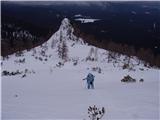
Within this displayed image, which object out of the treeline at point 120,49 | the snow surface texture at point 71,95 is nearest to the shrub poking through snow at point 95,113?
the snow surface texture at point 71,95

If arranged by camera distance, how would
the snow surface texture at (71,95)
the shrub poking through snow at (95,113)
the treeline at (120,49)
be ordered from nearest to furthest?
the shrub poking through snow at (95,113) < the snow surface texture at (71,95) < the treeline at (120,49)

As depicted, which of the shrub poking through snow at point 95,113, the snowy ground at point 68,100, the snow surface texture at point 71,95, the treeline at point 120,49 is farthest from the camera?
the treeline at point 120,49

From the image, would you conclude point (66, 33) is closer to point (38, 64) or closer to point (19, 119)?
point (38, 64)

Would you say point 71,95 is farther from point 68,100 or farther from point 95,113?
point 95,113

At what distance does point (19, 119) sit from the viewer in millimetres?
9188

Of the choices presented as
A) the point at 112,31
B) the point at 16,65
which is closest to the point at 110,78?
the point at 16,65

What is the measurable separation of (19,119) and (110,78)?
11.2m

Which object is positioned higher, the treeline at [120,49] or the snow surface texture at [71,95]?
the snow surface texture at [71,95]

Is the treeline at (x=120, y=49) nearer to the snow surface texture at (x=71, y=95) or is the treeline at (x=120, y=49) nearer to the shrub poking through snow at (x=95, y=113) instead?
the snow surface texture at (x=71, y=95)

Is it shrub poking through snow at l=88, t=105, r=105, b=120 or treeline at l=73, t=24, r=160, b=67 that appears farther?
treeline at l=73, t=24, r=160, b=67

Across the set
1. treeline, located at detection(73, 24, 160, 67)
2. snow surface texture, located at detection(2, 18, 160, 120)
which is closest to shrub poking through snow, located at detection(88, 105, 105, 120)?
snow surface texture, located at detection(2, 18, 160, 120)

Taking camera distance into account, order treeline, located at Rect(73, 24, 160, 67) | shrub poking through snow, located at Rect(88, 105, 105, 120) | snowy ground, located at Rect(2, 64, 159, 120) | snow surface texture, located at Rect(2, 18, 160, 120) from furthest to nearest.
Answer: treeline, located at Rect(73, 24, 160, 67) < snow surface texture, located at Rect(2, 18, 160, 120) < snowy ground, located at Rect(2, 64, 159, 120) < shrub poking through snow, located at Rect(88, 105, 105, 120)

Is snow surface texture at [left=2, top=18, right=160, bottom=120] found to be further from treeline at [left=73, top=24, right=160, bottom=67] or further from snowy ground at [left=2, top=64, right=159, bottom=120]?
treeline at [left=73, top=24, right=160, bottom=67]

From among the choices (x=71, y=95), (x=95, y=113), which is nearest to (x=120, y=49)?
(x=71, y=95)
